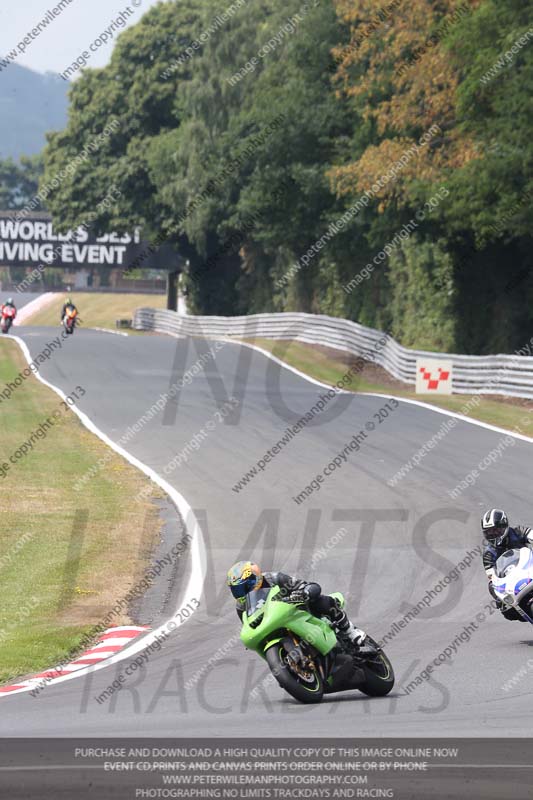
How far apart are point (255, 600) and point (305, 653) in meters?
0.55

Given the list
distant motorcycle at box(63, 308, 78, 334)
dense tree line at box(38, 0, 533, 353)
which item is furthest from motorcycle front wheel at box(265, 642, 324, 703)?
distant motorcycle at box(63, 308, 78, 334)

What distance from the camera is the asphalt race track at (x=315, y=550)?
28.5ft

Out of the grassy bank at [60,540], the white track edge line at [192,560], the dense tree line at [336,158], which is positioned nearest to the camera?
the white track edge line at [192,560]

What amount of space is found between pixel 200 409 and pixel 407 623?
55.6 ft

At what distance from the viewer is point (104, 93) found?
70.7m

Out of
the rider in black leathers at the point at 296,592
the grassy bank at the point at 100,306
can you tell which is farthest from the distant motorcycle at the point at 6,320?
the rider in black leathers at the point at 296,592

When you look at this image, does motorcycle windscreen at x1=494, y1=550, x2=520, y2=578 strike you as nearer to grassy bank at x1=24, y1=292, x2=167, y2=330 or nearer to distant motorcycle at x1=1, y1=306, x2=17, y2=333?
distant motorcycle at x1=1, y1=306, x2=17, y2=333

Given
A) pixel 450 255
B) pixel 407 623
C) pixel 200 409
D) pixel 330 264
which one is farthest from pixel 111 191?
pixel 407 623

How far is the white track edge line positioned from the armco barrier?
35.4ft

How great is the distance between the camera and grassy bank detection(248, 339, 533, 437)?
2781 cm

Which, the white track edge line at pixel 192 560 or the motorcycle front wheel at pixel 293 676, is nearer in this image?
the motorcycle front wheel at pixel 293 676

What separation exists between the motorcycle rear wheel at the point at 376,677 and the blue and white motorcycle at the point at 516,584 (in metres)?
1.87

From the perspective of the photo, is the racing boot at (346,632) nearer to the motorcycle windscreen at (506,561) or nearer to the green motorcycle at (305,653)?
the green motorcycle at (305,653)
